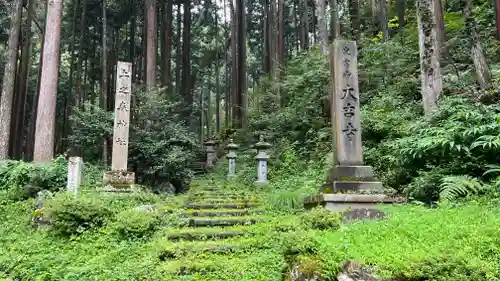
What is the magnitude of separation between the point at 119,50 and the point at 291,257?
24422 millimetres

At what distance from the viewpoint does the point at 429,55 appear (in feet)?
29.5

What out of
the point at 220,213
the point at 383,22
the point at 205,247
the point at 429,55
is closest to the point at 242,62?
the point at 383,22

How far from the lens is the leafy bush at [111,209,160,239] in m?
6.44

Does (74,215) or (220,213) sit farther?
(220,213)

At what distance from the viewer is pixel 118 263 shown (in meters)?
5.43

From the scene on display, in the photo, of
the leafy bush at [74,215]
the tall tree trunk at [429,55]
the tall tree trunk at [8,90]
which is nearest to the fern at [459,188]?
the tall tree trunk at [429,55]

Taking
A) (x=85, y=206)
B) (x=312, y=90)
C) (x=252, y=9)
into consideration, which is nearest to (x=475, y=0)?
(x=312, y=90)

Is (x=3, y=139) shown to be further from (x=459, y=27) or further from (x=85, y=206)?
(x=459, y=27)

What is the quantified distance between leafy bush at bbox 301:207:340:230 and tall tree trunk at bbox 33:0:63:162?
9.56 meters

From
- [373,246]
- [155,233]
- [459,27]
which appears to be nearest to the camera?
Result: [373,246]

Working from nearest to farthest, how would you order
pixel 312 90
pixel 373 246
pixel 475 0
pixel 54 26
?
pixel 373 246 → pixel 54 26 → pixel 312 90 → pixel 475 0

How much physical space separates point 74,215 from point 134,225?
1228 mm

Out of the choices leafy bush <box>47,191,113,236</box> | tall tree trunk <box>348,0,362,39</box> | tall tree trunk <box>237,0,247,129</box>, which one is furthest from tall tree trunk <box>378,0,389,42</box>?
leafy bush <box>47,191,113,236</box>

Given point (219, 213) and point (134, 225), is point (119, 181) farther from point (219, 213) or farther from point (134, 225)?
point (134, 225)
